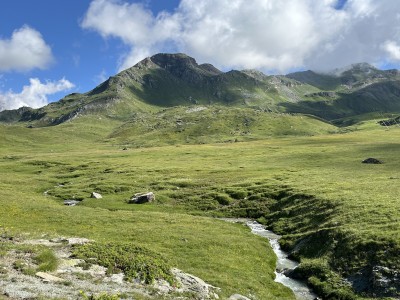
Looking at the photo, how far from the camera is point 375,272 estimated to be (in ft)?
119

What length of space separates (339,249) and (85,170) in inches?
4076

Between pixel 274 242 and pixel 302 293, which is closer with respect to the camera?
pixel 302 293

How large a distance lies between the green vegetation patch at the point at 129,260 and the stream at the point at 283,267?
13.7 metres

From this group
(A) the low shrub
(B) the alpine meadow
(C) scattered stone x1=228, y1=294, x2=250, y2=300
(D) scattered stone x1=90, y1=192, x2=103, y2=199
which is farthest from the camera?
(D) scattered stone x1=90, y1=192, x2=103, y2=199

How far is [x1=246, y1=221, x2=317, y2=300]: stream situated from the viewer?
37812 millimetres

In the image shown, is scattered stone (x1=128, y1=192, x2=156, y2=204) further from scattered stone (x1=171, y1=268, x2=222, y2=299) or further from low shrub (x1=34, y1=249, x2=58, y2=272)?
low shrub (x1=34, y1=249, x2=58, y2=272)

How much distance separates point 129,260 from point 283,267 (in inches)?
810

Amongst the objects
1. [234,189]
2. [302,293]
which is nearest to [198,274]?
[302,293]

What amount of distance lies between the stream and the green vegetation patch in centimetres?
1367

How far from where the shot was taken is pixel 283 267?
148 ft

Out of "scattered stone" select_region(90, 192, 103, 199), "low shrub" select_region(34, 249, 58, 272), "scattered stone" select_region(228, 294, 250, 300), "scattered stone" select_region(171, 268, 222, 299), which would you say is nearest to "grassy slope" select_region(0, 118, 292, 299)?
"scattered stone" select_region(228, 294, 250, 300)

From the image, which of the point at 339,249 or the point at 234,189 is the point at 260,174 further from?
the point at 339,249

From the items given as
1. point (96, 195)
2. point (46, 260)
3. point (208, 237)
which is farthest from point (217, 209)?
point (46, 260)

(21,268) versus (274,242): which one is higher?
(21,268)
